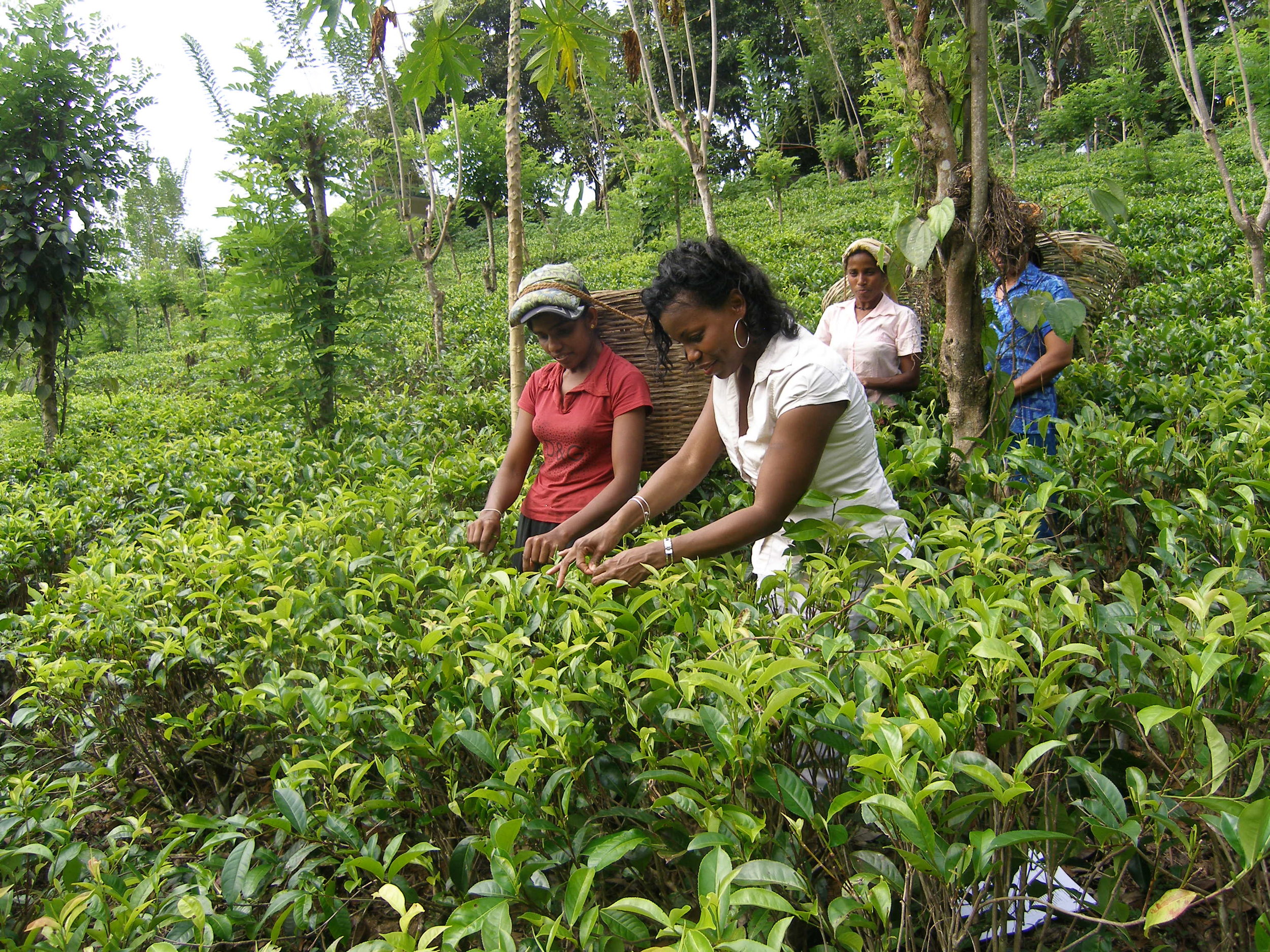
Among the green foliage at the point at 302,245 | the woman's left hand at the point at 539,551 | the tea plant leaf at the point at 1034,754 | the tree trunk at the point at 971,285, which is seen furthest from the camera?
the green foliage at the point at 302,245

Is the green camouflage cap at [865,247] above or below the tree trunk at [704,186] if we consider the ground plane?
below

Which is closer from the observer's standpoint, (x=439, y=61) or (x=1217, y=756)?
(x=1217, y=756)

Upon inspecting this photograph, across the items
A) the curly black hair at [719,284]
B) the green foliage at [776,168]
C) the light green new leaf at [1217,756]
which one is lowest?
the light green new leaf at [1217,756]

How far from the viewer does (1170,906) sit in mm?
929

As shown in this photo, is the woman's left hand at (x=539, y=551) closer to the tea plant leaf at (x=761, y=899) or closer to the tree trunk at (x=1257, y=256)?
the tea plant leaf at (x=761, y=899)

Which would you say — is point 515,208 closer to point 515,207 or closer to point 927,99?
point 515,207

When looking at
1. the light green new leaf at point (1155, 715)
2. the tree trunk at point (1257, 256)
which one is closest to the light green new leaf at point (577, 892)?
the light green new leaf at point (1155, 715)

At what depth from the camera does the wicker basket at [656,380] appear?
10.0ft

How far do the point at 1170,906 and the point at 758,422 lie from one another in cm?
132

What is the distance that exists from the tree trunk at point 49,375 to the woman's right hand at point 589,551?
5810mm

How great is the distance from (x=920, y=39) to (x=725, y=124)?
3186cm

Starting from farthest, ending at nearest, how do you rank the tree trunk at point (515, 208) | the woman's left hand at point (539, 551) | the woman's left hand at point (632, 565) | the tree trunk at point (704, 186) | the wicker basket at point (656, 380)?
the tree trunk at point (704, 186) < the tree trunk at point (515, 208) < the wicker basket at point (656, 380) < the woman's left hand at point (539, 551) < the woman's left hand at point (632, 565)

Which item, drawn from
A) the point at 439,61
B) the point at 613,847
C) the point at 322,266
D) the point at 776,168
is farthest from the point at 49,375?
the point at 776,168

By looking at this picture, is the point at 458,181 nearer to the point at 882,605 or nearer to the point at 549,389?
the point at 549,389
